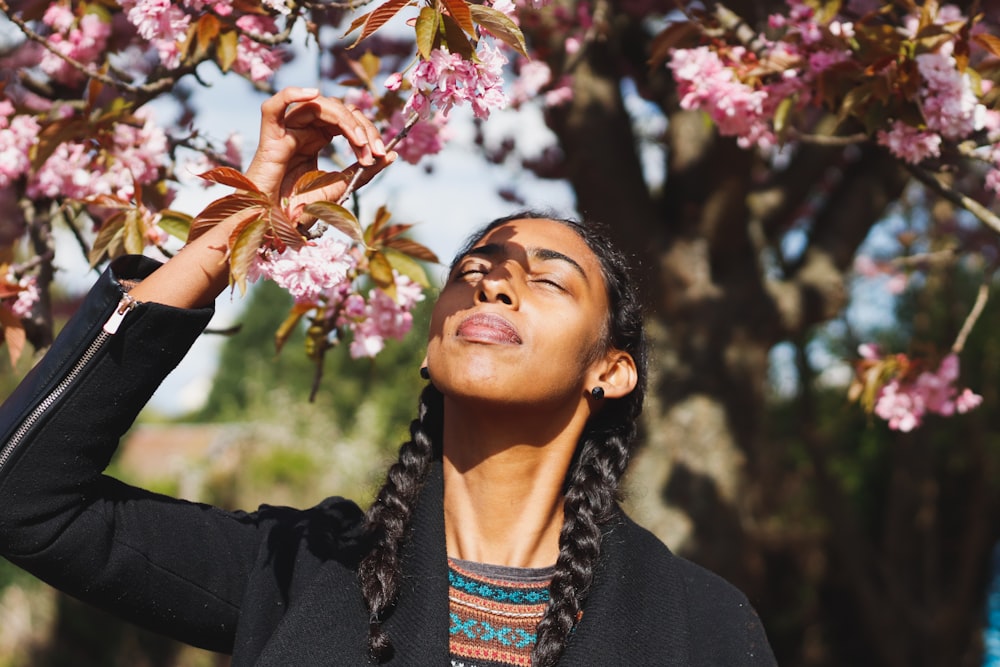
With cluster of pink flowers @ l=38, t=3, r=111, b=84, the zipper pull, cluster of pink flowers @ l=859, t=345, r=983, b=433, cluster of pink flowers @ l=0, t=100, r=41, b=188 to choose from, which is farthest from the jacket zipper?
cluster of pink flowers @ l=859, t=345, r=983, b=433

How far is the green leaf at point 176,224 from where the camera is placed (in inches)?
73.5

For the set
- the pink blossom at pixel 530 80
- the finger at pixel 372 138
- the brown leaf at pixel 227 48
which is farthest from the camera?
the pink blossom at pixel 530 80

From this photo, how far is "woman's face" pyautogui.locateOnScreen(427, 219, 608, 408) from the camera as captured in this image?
5.70 feet

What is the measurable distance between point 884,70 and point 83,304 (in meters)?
1.62

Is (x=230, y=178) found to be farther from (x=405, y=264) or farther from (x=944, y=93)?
(x=944, y=93)

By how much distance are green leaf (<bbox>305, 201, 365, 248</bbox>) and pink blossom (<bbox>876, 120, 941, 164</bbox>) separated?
135 cm

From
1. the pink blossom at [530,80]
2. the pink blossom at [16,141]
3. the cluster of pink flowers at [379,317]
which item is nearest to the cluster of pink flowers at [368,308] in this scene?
the cluster of pink flowers at [379,317]

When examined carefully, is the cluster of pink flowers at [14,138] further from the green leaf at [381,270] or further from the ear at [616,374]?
the ear at [616,374]

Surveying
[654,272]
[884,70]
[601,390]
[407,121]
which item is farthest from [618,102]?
[407,121]

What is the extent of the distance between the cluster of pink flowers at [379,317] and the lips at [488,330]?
502 mm

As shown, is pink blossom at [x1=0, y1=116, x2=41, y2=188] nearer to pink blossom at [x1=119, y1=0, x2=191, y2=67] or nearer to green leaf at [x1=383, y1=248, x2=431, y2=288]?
pink blossom at [x1=119, y1=0, x2=191, y2=67]

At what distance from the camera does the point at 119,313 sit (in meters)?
1.49

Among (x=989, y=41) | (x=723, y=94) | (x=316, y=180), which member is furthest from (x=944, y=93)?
(x=316, y=180)

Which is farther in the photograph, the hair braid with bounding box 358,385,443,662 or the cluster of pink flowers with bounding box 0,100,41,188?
the cluster of pink flowers with bounding box 0,100,41,188
